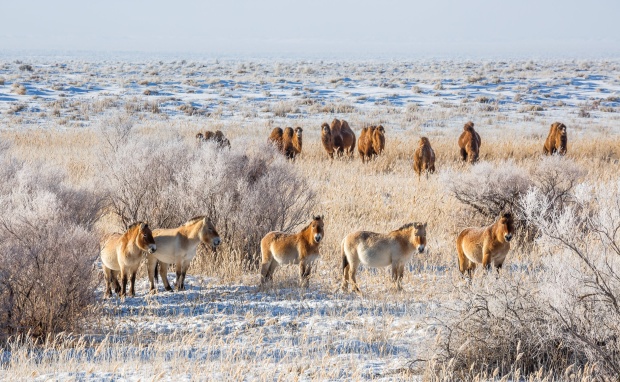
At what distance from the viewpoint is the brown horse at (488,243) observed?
735 cm

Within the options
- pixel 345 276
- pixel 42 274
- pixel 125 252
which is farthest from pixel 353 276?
pixel 42 274

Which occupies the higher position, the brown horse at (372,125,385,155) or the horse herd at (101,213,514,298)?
the horse herd at (101,213,514,298)

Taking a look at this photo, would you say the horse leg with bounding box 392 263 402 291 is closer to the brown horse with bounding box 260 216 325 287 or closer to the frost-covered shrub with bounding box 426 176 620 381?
the brown horse with bounding box 260 216 325 287

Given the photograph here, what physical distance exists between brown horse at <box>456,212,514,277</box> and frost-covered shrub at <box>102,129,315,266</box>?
9.20ft

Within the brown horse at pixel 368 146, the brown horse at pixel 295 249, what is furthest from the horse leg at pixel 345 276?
the brown horse at pixel 368 146

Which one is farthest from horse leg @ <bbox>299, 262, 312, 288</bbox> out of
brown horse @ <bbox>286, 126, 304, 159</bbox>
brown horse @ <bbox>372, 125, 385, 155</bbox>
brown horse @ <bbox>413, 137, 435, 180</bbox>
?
brown horse @ <bbox>372, 125, 385, 155</bbox>

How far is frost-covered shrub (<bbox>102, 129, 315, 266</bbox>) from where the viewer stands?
32.0 feet

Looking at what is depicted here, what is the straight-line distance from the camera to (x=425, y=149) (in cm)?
1623

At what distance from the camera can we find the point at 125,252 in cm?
748

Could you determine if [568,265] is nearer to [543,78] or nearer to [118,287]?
[118,287]

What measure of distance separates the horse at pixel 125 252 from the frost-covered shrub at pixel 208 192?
165 cm

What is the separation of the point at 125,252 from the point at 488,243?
12.2 feet

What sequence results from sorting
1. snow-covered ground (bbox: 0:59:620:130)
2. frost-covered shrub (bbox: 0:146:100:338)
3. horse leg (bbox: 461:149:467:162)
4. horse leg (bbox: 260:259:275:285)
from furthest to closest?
snow-covered ground (bbox: 0:59:620:130) → horse leg (bbox: 461:149:467:162) → horse leg (bbox: 260:259:275:285) → frost-covered shrub (bbox: 0:146:100:338)

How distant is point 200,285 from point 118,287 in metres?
0.91
